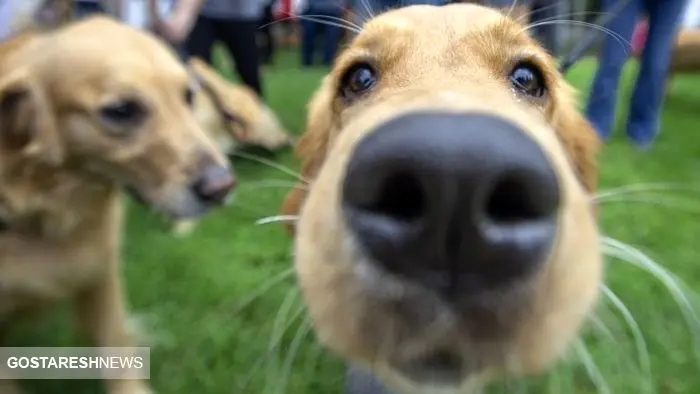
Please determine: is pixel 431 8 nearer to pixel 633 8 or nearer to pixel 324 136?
pixel 324 136

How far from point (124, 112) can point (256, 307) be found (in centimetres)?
119

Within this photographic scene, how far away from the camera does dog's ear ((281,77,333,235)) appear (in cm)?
222

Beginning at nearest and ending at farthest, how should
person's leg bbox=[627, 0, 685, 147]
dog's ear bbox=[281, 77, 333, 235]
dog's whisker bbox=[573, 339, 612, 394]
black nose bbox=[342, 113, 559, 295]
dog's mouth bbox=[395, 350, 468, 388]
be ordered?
black nose bbox=[342, 113, 559, 295], dog's mouth bbox=[395, 350, 468, 388], dog's whisker bbox=[573, 339, 612, 394], dog's ear bbox=[281, 77, 333, 235], person's leg bbox=[627, 0, 685, 147]

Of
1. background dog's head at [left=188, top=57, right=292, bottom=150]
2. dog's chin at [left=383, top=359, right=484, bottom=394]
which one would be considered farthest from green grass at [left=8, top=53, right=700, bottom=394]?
dog's chin at [left=383, top=359, right=484, bottom=394]

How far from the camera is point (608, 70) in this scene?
17.8 ft

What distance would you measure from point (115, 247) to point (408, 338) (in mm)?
1959

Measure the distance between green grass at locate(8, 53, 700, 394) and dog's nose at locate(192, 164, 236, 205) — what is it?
0.47 meters

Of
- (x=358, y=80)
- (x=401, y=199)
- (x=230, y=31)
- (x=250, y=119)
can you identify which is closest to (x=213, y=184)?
(x=358, y=80)

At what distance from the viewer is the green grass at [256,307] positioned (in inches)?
110

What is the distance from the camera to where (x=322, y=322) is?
1294mm

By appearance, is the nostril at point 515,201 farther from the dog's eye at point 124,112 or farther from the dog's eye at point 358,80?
the dog's eye at point 124,112

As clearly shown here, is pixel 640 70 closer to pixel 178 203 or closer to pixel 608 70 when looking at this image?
pixel 608 70

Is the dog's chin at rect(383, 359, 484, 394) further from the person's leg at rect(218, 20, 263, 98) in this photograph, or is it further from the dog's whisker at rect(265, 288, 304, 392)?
the person's leg at rect(218, 20, 263, 98)

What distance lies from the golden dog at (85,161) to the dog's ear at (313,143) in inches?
25.4
